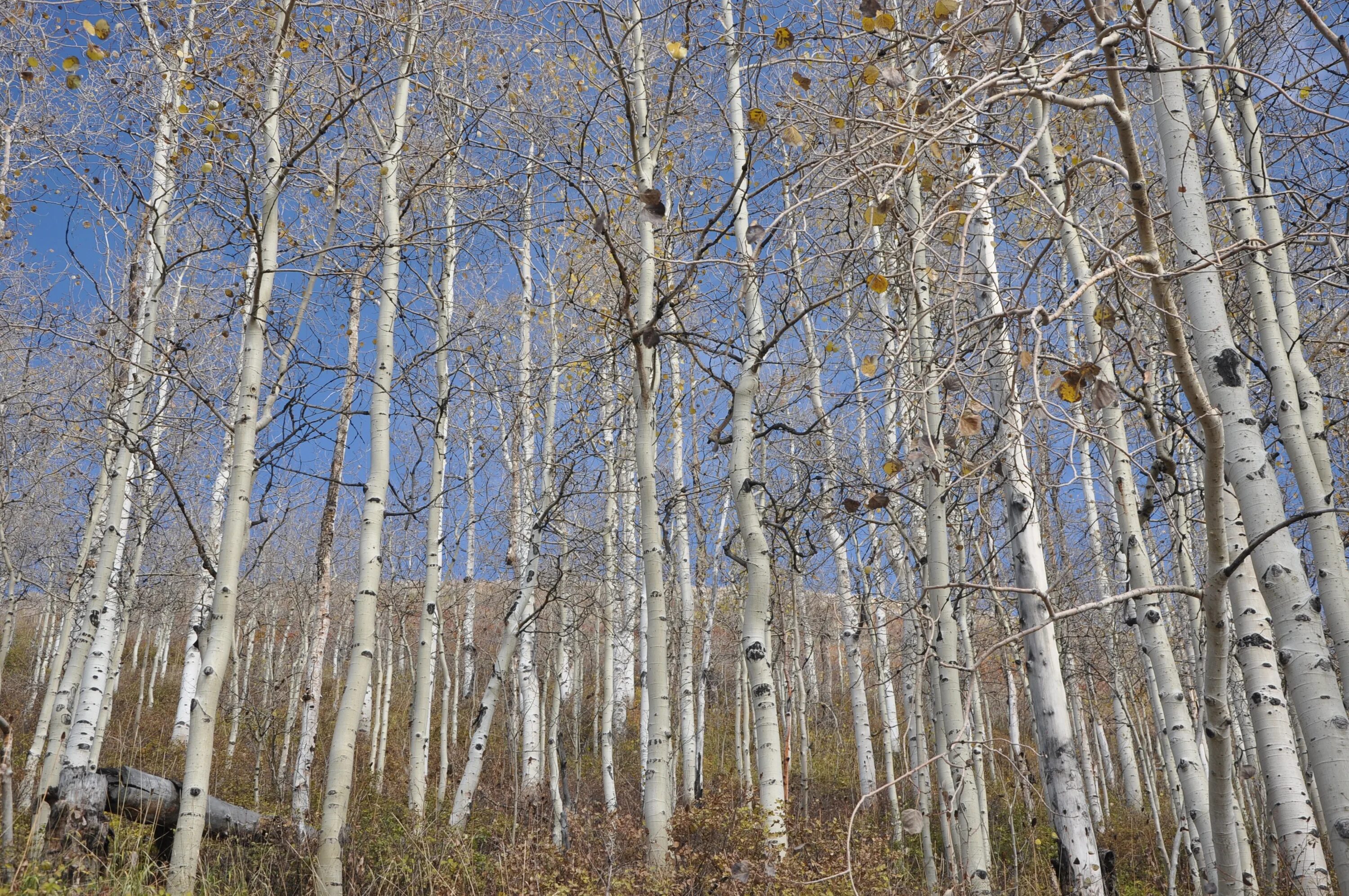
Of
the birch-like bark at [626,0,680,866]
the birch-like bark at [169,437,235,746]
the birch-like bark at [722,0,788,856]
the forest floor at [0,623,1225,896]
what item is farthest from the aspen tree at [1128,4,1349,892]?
the birch-like bark at [169,437,235,746]

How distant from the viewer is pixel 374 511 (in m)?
5.90

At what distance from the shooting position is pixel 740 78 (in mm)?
7305

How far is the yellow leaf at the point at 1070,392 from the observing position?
190 cm

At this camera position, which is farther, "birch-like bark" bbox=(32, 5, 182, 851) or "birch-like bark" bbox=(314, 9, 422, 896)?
"birch-like bark" bbox=(32, 5, 182, 851)

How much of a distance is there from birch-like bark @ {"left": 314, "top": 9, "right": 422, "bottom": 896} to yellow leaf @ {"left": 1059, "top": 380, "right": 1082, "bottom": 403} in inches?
182

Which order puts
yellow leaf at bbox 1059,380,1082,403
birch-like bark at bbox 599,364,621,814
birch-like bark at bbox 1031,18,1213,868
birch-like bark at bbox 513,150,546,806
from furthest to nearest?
birch-like bark at bbox 599,364,621,814 → birch-like bark at bbox 513,150,546,806 → birch-like bark at bbox 1031,18,1213,868 → yellow leaf at bbox 1059,380,1082,403

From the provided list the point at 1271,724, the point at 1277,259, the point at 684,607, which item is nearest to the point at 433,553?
the point at 684,607

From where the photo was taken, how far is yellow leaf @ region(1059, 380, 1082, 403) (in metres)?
1.90

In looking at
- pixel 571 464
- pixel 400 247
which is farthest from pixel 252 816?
pixel 400 247

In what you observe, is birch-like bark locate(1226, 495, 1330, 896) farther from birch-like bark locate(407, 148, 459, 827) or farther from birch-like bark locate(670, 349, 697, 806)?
birch-like bark locate(670, 349, 697, 806)

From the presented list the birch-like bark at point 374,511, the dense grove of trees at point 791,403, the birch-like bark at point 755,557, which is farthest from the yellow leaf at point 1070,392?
the birch-like bark at point 374,511

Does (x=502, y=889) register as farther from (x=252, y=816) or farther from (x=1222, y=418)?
(x=1222, y=418)

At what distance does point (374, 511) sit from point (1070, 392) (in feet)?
16.7

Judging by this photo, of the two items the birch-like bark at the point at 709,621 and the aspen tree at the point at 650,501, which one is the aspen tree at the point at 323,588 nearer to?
the aspen tree at the point at 650,501
